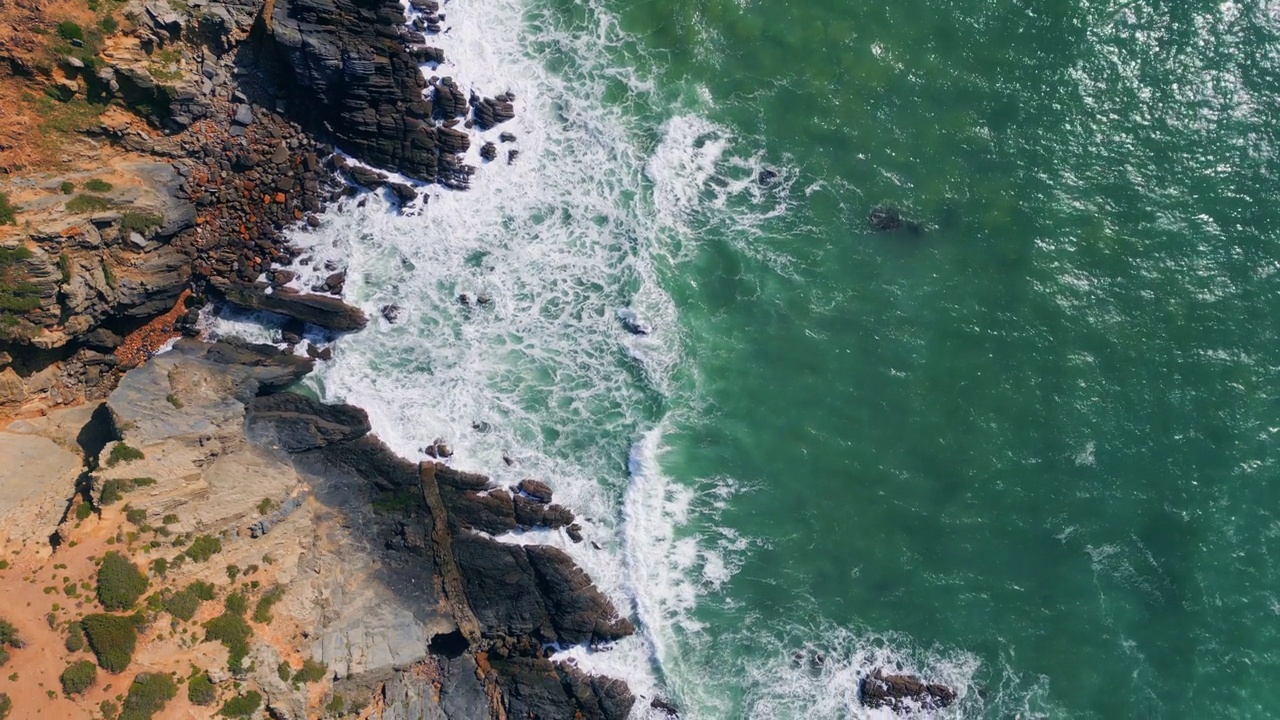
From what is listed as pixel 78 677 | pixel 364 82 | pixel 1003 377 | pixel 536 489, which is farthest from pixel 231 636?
pixel 1003 377

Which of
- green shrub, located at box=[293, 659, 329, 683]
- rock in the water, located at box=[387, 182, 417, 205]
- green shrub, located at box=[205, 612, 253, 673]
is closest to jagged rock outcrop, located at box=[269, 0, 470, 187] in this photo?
rock in the water, located at box=[387, 182, 417, 205]

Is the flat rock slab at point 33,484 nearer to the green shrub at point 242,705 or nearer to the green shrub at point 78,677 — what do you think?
the green shrub at point 78,677

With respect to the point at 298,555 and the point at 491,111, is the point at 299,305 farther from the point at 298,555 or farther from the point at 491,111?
the point at 491,111

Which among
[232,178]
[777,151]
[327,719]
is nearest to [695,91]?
[777,151]

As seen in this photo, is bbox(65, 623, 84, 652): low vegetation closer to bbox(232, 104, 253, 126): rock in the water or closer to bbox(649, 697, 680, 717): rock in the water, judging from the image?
bbox(232, 104, 253, 126): rock in the water

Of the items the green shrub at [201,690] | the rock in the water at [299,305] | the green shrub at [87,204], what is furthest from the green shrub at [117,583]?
the green shrub at [87,204]

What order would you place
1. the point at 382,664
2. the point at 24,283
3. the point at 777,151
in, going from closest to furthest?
1. the point at 24,283
2. the point at 382,664
3. the point at 777,151

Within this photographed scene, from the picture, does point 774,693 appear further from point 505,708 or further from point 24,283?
point 24,283
